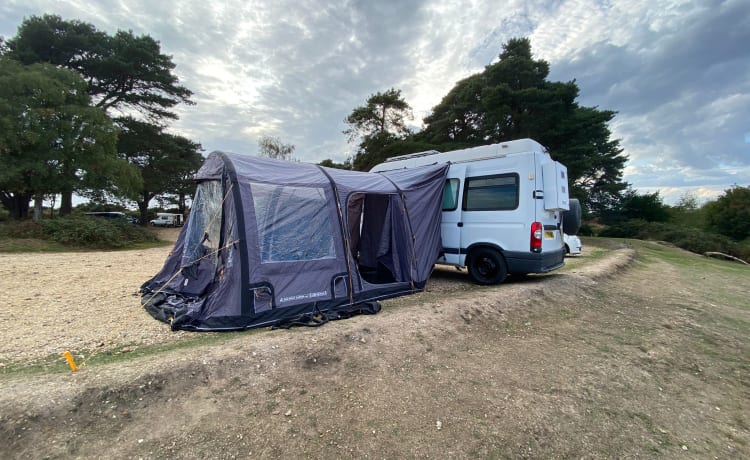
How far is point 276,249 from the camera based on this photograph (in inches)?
168

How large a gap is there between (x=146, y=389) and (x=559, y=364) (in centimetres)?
373

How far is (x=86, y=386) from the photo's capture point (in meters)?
2.46

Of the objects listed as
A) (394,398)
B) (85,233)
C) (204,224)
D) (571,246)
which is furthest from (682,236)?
(85,233)

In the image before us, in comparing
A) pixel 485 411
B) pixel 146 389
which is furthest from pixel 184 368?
pixel 485 411

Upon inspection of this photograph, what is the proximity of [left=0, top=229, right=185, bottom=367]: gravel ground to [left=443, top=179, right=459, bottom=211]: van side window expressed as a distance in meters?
5.06

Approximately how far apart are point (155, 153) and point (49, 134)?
10642mm

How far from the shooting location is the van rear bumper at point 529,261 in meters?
5.70

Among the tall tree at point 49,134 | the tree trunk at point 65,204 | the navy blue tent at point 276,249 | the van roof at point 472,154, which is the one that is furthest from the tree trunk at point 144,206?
the van roof at point 472,154

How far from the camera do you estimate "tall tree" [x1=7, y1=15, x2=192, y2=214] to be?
633 inches

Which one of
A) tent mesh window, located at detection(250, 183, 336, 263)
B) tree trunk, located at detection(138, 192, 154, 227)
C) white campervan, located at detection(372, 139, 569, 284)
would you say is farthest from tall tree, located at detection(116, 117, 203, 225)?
white campervan, located at detection(372, 139, 569, 284)

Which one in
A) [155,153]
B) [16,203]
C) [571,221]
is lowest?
[571,221]

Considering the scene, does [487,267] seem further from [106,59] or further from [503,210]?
[106,59]

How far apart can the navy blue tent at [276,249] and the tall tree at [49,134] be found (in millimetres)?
12441

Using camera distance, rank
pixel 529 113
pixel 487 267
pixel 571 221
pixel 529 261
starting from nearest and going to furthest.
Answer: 1. pixel 529 261
2. pixel 487 267
3. pixel 571 221
4. pixel 529 113
